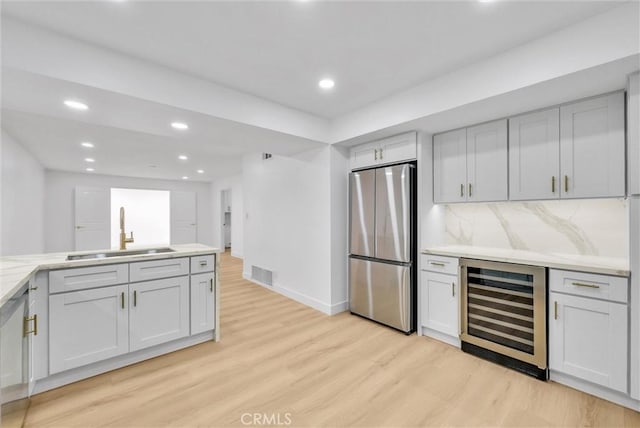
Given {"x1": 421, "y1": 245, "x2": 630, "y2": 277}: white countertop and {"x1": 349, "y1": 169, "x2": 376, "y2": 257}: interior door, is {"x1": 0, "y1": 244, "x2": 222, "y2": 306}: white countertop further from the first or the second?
{"x1": 421, "y1": 245, "x2": 630, "y2": 277}: white countertop

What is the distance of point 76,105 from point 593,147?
4.17 metres

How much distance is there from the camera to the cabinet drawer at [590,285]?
1872mm

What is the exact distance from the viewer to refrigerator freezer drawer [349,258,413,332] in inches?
118

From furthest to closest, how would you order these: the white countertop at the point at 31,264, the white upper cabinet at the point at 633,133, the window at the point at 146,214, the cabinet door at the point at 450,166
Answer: the window at the point at 146,214
the cabinet door at the point at 450,166
the white upper cabinet at the point at 633,133
the white countertop at the point at 31,264

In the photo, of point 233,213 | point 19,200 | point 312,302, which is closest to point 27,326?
point 312,302

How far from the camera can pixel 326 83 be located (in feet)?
8.71

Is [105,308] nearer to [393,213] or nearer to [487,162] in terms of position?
[393,213]

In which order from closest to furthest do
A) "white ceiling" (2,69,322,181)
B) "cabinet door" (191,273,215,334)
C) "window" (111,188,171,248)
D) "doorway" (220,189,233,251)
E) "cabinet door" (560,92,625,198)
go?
"cabinet door" (560,92,625,198) < "white ceiling" (2,69,322,181) < "cabinet door" (191,273,215,334) < "window" (111,188,171,248) < "doorway" (220,189,233,251)

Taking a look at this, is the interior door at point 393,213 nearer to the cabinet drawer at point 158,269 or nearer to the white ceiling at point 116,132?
the white ceiling at point 116,132

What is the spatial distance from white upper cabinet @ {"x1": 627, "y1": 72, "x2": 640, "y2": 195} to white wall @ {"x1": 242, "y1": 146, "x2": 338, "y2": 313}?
2.64 meters

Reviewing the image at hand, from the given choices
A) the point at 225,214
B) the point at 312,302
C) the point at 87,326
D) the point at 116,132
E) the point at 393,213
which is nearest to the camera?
the point at 87,326

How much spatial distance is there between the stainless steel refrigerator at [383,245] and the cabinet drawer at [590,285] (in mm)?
1210

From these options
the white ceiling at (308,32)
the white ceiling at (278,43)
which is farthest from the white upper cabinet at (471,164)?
the white ceiling at (308,32)

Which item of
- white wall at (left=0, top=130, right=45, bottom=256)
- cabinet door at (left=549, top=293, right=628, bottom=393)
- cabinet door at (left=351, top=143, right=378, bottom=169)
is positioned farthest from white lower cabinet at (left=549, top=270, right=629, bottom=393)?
white wall at (left=0, top=130, right=45, bottom=256)
